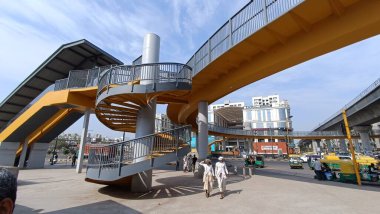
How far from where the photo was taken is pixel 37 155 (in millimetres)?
21938

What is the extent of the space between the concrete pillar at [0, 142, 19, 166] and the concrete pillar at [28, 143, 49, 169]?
182cm

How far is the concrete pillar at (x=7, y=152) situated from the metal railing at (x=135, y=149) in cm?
1433

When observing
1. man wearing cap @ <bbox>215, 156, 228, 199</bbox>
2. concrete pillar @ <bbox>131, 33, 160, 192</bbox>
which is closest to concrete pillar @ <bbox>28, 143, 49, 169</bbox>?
concrete pillar @ <bbox>131, 33, 160, 192</bbox>

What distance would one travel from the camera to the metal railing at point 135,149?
9.43m

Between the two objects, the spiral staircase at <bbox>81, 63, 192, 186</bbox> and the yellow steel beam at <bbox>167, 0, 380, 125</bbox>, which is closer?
the yellow steel beam at <bbox>167, 0, 380, 125</bbox>

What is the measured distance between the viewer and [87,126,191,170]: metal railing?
9.43 m

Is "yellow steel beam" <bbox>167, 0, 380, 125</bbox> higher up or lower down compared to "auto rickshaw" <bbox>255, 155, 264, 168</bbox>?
higher up

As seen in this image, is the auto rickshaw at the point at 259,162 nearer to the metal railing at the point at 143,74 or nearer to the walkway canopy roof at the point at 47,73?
the metal railing at the point at 143,74

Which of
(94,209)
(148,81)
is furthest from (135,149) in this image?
(148,81)

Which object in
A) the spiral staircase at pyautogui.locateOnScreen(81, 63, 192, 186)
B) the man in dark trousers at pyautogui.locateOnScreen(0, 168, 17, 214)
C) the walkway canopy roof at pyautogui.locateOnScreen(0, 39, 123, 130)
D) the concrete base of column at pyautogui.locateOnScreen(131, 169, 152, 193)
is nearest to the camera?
the man in dark trousers at pyautogui.locateOnScreen(0, 168, 17, 214)

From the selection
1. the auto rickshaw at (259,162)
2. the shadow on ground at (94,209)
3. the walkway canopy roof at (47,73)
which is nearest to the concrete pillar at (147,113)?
the shadow on ground at (94,209)

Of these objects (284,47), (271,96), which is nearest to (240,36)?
(284,47)

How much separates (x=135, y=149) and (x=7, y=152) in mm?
16554

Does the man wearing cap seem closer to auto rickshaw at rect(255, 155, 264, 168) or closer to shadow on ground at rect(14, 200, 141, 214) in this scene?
shadow on ground at rect(14, 200, 141, 214)
